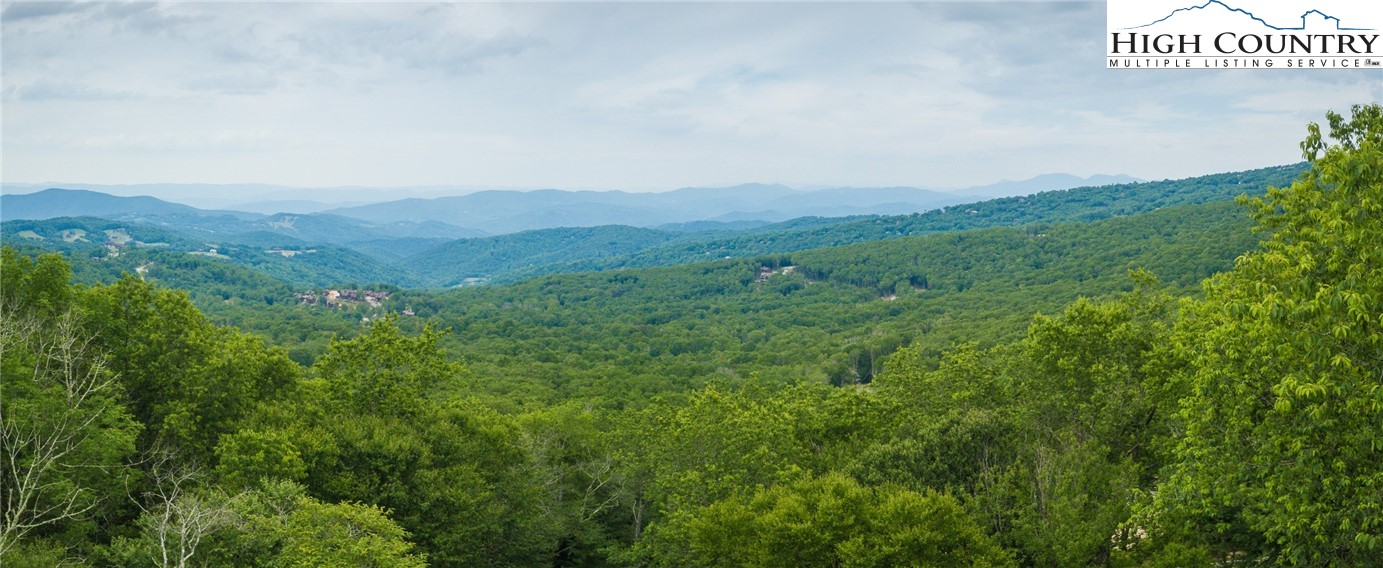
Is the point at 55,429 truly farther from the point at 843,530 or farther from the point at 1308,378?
the point at 1308,378

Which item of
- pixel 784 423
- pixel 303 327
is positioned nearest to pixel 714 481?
pixel 784 423

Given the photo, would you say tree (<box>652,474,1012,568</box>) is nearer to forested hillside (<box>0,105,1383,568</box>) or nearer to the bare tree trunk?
forested hillside (<box>0,105,1383,568</box>)

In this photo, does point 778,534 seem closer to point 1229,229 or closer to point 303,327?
point 303,327

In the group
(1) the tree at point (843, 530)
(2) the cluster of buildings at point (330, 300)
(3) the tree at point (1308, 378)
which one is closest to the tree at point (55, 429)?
(1) the tree at point (843, 530)

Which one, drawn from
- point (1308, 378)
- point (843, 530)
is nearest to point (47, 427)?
point (843, 530)

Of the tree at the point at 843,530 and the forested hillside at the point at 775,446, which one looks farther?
the tree at the point at 843,530

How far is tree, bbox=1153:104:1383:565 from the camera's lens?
40.4ft

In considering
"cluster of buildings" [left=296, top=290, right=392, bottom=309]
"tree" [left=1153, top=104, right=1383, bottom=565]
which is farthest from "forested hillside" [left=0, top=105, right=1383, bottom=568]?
"cluster of buildings" [left=296, top=290, right=392, bottom=309]

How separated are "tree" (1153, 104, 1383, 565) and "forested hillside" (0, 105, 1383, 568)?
0.07m

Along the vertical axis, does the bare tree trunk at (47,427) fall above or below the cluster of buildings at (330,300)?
above

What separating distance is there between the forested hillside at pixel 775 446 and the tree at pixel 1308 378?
66 mm

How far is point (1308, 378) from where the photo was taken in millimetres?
12555

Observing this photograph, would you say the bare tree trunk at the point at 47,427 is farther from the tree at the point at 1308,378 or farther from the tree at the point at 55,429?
the tree at the point at 1308,378

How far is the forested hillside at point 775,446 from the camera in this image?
44.2 feet
